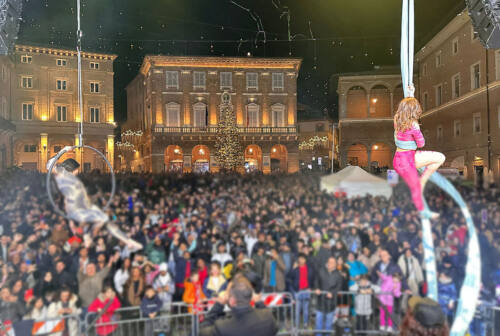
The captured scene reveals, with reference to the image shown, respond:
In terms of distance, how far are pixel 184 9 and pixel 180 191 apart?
508 cm

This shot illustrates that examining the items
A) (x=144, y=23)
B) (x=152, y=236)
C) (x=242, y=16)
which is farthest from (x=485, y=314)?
(x=144, y=23)

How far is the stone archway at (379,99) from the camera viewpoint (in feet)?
53.1

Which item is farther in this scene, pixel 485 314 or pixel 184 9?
pixel 184 9

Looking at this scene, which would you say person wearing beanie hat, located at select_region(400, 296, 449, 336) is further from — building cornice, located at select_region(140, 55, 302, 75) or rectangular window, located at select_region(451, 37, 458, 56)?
building cornice, located at select_region(140, 55, 302, 75)

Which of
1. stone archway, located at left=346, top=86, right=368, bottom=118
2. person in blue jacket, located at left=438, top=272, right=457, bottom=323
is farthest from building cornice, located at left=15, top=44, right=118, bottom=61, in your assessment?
person in blue jacket, located at left=438, top=272, right=457, bottom=323

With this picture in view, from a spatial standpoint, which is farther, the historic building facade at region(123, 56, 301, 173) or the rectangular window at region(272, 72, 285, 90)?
the rectangular window at region(272, 72, 285, 90)

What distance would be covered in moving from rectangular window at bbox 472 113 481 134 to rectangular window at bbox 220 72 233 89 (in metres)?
21.1

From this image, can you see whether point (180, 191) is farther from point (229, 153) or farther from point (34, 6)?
point (229, 153)

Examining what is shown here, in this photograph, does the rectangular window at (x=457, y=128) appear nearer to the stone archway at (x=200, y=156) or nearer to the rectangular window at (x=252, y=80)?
the stone archway at (x=200, y=156)

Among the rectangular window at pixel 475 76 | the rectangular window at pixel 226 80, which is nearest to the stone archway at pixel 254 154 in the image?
the rectangular window at pixel 226 80

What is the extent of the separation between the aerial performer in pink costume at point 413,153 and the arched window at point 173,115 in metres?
29.4

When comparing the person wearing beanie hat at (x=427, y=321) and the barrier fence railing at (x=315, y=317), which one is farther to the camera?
the barrier fence railing at (x=315, y=317)

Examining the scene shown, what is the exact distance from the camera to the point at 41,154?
11945 millimetres

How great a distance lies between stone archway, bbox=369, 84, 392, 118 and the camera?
53.1 ft
